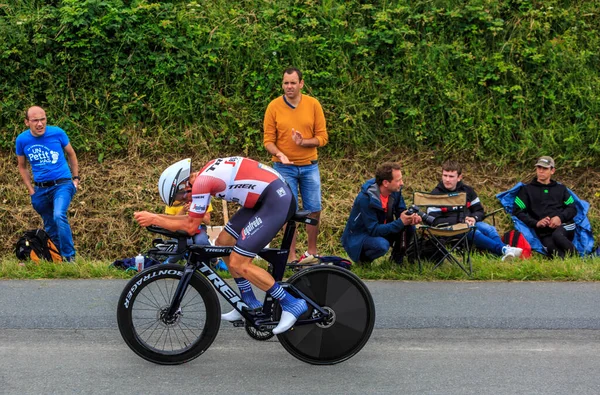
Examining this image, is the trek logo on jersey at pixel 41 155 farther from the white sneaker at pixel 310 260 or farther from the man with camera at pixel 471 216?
the man with camera at pixel 471 216

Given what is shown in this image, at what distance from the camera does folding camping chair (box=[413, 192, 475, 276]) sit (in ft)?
32.2

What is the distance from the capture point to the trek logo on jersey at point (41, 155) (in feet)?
35.2

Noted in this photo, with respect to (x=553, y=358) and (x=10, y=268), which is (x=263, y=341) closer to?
(x=553, y=358)

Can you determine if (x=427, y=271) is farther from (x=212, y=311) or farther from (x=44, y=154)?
(x=44, y=154)

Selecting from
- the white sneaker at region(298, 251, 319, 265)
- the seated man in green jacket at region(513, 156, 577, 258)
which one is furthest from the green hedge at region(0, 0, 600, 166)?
the white sneaker at region(298, 251, 319, 265)

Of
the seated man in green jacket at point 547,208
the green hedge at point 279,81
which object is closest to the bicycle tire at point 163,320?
the seated man in green jacket at point 547,208

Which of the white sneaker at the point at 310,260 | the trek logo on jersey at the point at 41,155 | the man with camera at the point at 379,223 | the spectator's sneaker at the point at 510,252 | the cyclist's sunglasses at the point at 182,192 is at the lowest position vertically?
the spectator's sneaker at the point at 510,252

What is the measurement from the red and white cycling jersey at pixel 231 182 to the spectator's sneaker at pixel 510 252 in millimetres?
4702

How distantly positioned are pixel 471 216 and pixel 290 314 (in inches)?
189

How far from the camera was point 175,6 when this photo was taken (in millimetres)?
13883

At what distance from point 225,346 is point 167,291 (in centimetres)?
83

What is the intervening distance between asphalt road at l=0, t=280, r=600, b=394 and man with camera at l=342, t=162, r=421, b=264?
895mm

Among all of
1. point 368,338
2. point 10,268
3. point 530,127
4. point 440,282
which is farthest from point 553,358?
point 530,127

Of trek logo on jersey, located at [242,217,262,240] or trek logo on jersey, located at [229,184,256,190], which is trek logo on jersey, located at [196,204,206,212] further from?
trek logo on jersey, located at [242,217,262,240]
